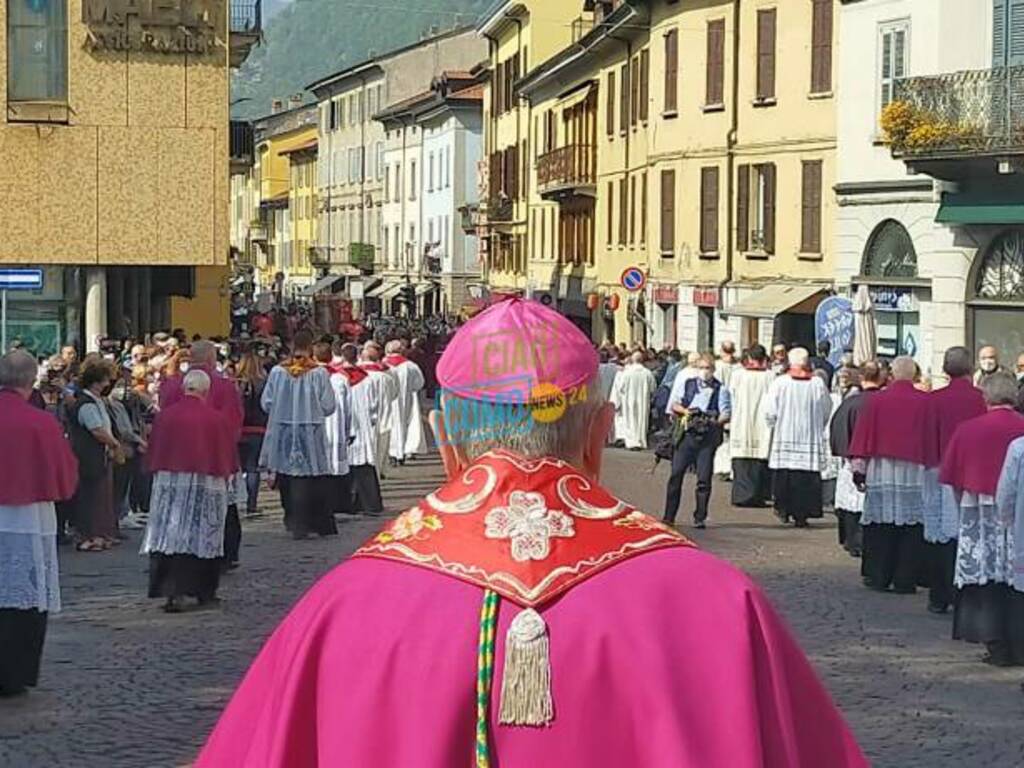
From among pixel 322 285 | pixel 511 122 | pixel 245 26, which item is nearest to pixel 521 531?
pixel 245 26

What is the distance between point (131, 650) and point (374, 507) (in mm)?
9450

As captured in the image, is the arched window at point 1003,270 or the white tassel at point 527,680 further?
the arched window at point 1003,270

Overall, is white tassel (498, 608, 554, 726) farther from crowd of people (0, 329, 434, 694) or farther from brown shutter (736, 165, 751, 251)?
brown shutter (736, 165, 751, 251)

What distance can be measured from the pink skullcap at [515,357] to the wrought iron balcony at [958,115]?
2677 cm

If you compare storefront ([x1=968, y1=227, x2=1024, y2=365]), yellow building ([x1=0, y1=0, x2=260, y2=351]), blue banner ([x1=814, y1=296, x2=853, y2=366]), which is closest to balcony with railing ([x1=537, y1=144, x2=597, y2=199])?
yellow building ([x1=0, y1=0, x2=260, y2=351])

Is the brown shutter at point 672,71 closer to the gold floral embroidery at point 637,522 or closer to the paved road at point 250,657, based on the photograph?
the paved road at point 250,657

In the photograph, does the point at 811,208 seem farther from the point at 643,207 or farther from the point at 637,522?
the point at 637,522

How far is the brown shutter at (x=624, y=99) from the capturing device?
171 ft

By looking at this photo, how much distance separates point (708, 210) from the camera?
4438cm

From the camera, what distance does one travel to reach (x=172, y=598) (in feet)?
49.1

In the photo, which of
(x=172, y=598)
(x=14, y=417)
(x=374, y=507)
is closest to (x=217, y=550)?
(x=172, y=598)

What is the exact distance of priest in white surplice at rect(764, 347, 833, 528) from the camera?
21438 mm

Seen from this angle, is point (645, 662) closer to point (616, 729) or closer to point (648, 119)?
point (616, 729)

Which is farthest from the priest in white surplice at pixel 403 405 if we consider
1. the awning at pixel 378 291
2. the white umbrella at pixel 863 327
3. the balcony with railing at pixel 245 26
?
the awning at pixel 378 291
